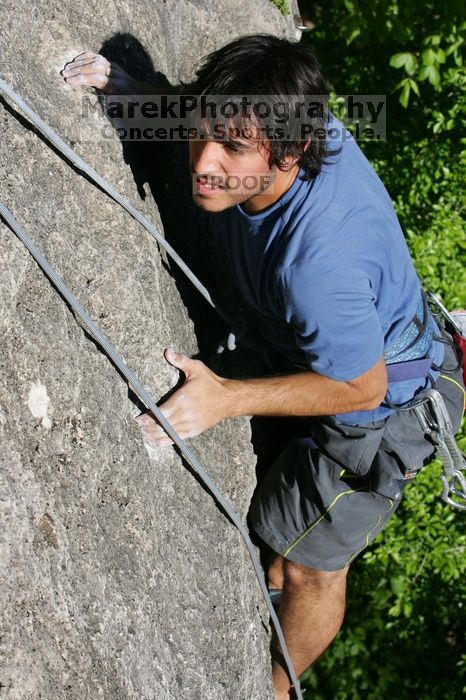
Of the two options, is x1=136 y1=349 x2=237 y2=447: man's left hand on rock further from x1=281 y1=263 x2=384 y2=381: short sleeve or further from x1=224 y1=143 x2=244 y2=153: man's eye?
x1=224 y1=143 x2=244 y2=153: man's eye

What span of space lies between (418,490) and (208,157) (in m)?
3.11

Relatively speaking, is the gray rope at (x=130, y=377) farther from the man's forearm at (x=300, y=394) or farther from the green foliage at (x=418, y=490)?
the green foliage at (x=418, y=490)

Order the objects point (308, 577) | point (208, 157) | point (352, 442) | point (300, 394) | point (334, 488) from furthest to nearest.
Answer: point (308, 577)
point (334, 488)
point (352, 442)
point (300, 394)
point (208, 157)

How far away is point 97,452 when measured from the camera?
222 cm

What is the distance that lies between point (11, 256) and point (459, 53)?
408 centimetres

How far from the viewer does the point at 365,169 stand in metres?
2.76

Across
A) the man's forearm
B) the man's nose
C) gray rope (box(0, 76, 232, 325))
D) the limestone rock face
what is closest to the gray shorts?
the limestone rock face

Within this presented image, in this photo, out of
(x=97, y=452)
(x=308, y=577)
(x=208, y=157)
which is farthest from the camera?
(x=308, y=577)

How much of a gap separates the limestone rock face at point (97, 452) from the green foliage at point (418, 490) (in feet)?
7.82

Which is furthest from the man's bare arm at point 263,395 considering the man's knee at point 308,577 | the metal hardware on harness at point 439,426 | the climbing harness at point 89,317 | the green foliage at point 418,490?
the green foliage at point 418,490

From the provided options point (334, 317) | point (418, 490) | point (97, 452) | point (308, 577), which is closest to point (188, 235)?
point (334, 317)

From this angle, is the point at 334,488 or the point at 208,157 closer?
the point at 208,157

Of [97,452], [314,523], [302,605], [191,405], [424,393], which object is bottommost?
[302,605]

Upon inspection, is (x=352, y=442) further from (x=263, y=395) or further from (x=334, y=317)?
(x=334, y=317)
